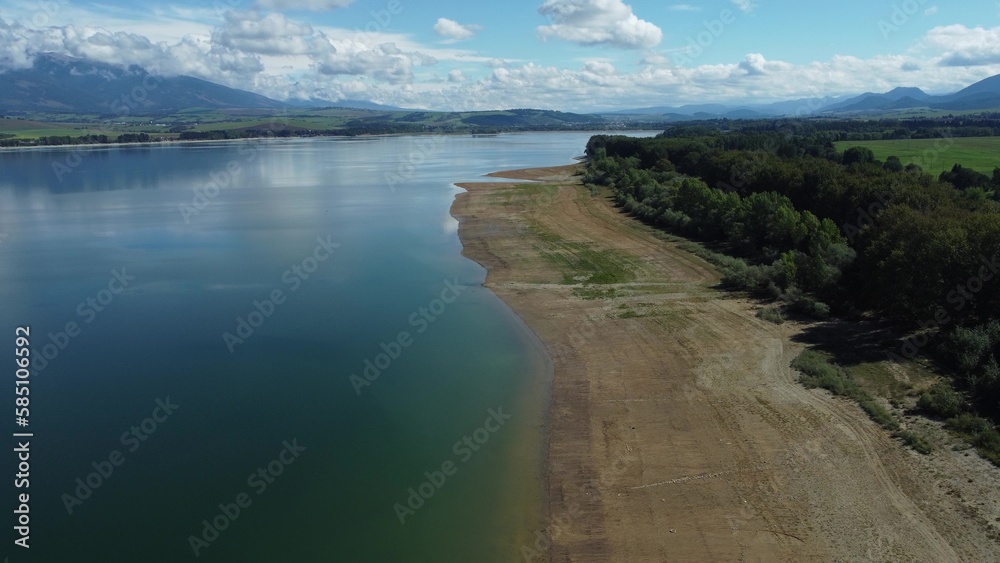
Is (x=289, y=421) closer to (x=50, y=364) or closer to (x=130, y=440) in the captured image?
(x=130, y=440)

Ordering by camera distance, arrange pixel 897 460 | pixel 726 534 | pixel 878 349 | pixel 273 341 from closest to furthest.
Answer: pixel 726 534 < pixel 897 460 < pixel 878 349 < pixel 273 341

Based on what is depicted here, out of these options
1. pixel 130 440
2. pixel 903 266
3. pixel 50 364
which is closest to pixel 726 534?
pixel 903 266
